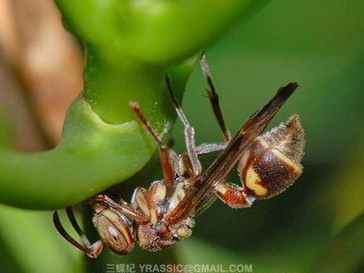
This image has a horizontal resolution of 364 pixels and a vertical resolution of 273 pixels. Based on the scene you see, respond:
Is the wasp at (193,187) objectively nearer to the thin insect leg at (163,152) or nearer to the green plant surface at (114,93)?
the thin insect leg at (163,152)

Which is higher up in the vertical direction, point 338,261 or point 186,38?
point 186,38

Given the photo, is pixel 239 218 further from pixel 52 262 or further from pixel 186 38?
pixel 186 38

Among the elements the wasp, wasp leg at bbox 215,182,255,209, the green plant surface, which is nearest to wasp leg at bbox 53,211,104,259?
the wasp

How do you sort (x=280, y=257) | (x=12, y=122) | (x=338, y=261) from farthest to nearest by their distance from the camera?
(x=280, y=257)
(x=338, y=261)
(x=12, y=122)

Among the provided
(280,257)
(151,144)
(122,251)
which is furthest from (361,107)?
(151,144)

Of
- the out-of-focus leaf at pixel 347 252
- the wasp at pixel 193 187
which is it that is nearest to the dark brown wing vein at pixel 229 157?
the wasp at pixel 193 187

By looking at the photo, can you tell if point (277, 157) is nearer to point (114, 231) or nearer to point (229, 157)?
point (229, 157)

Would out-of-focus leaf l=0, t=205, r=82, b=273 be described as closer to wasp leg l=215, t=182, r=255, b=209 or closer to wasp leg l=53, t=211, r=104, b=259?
wasp leg l=53, t=211, r=104, b=259
